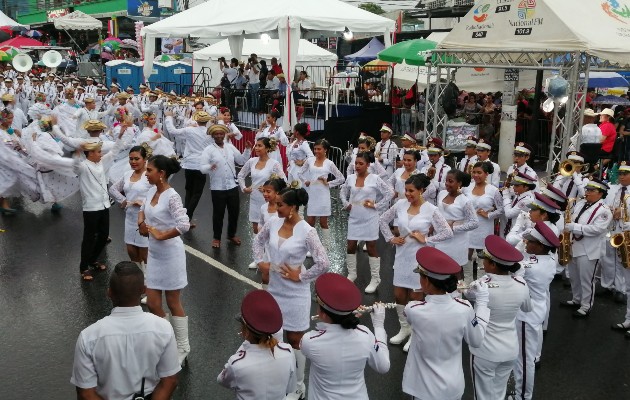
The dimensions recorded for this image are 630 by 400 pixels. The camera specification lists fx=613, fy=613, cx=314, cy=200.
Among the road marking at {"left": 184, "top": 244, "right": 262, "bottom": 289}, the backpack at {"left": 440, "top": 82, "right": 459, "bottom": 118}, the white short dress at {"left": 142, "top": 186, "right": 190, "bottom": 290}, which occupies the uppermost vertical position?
the backpack at {"left": 440, "top": 82, "right": 459, "bottom": 118}

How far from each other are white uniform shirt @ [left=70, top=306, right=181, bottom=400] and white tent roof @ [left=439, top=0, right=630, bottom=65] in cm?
1032

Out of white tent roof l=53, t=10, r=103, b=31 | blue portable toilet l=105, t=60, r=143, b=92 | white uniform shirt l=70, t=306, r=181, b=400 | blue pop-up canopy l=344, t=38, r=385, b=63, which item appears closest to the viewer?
white uniform shirt l=70, t=306, r=181, b=400

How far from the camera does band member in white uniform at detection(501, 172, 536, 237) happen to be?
26.7 ft

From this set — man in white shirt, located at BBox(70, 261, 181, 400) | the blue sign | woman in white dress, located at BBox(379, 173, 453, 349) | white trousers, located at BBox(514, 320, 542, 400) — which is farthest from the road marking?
the blue sign

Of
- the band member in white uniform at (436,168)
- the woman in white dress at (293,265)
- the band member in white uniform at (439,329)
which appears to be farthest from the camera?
the band member in white uniform at (436,168)

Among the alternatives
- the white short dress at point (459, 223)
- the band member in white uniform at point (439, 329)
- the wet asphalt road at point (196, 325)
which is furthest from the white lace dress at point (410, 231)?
the band member in white uniform at point (439, 329)

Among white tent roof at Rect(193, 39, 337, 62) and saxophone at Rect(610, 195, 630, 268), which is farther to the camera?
white tent roof at Rect(193, 39, 337, 62)

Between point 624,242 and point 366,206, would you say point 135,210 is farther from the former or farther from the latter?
point 624,242

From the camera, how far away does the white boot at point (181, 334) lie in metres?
6.12

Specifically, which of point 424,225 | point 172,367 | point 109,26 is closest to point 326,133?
point 424,225

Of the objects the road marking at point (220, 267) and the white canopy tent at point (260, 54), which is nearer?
the road marking at point (220, 267)

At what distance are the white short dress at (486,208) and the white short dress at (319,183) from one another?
215cm

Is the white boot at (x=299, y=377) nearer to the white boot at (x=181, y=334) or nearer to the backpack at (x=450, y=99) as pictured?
the white boot at (x=181, y=334)

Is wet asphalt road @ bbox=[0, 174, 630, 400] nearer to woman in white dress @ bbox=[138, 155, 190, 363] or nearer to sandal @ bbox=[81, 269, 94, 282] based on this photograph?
sandal @ bbox=[81, 269, 94, 282]
